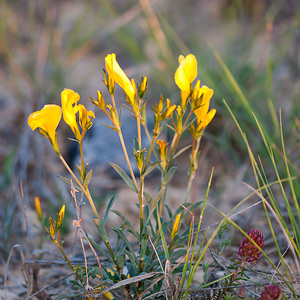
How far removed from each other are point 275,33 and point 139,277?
129 inches

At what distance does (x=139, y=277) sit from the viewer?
0.92 meters

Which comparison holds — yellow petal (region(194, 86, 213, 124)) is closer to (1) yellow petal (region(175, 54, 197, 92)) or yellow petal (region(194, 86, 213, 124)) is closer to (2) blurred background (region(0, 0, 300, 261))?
(1) yellow petal (region(175, 54, 197, 92))

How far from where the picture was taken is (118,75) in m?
0.83

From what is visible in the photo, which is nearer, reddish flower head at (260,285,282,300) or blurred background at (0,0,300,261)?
reddish flower head at (260,285,282,300)

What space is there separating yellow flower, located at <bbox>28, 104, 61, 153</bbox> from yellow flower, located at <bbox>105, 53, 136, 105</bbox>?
0.48 ft

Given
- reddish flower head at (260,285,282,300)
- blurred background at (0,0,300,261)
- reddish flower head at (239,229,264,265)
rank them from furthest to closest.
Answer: blurred background at (0,0,300,261)
reddish flower head at (239,229,264,265)
reddish flower head at (260,285,282,300)

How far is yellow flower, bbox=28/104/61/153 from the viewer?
0.82 m

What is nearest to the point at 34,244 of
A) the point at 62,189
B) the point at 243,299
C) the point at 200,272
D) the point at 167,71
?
the point at 62,189

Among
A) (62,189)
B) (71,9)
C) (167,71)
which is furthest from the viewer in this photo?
(71,9)

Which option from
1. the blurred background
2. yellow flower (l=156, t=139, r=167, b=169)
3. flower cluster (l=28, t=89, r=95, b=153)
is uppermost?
flower cluster (l=28, t=89, r=95, b=153)

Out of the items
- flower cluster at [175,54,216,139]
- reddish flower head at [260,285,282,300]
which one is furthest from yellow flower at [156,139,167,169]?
reddish flower head at [260,285,282,300]

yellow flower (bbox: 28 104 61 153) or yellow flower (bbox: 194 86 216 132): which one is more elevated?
yellow flower (bbox: 28 104 61 153)

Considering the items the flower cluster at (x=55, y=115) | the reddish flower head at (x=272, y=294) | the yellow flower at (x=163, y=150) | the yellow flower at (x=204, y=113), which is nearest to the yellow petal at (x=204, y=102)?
the yellow flower at (x=204, y=113)

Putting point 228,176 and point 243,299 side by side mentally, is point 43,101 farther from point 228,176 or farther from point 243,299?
point 243,299
